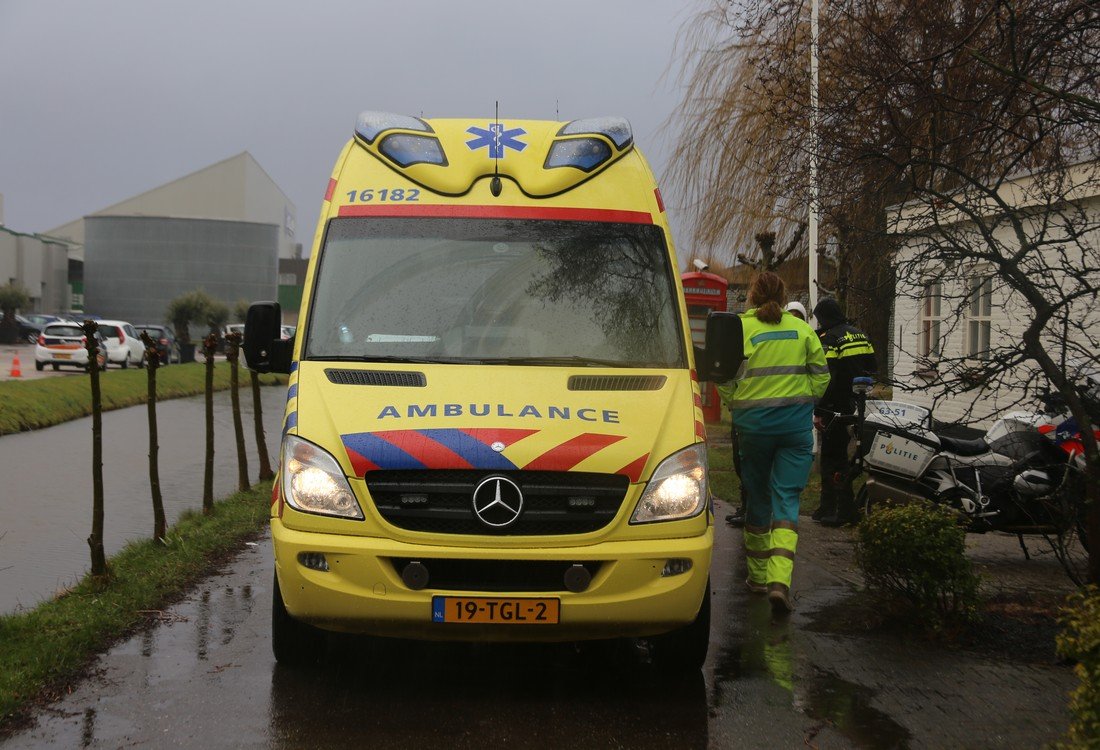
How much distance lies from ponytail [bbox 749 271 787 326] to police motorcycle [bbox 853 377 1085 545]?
1.05 meters

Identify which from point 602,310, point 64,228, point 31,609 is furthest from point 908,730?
point 64,228

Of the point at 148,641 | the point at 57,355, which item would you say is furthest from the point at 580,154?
the point at 57,355

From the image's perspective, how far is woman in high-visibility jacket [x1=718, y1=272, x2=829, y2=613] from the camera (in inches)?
300

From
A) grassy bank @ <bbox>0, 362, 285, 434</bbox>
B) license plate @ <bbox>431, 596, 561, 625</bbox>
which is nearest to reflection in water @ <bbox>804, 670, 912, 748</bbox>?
license plate @ <bbox>431, 596, 561, 625</bbox>

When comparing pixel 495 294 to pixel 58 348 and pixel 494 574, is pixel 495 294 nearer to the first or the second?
pixel 494 574

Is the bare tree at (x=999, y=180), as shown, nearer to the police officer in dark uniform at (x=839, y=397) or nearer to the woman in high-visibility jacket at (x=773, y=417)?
the woman in high-visibility jacket at (x=773, y=417)

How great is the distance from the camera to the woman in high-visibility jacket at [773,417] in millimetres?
7629

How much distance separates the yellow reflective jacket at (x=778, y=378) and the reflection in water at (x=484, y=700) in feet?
6.61

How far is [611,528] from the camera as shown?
17.2ft

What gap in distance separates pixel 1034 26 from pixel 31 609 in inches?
252

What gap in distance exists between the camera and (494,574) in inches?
204

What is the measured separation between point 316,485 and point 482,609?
895 mm

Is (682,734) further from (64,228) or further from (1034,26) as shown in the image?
(64,228)

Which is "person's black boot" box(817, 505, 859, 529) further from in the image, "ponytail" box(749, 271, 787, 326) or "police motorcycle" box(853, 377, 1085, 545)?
"ponytail" box(749, 271, 787, 326)
